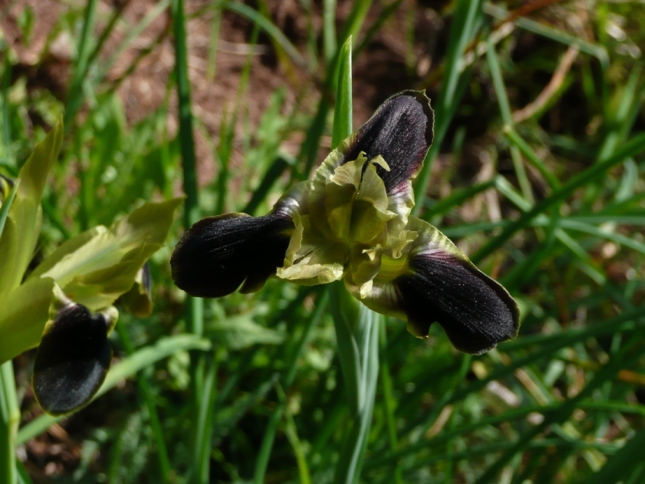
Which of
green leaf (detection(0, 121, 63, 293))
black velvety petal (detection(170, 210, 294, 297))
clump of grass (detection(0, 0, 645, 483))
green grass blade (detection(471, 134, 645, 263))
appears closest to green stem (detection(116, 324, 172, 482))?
clump of grass (detection(0, 0, 645, 483))

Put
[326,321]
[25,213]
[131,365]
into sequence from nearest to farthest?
1. [25,213]
2. [131,365]
3. [326,321]

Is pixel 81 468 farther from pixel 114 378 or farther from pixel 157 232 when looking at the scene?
pixel 157 232

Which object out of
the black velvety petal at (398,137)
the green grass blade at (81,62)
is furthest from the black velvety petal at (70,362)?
the green grass blade at (81,62)

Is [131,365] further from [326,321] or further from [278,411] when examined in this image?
Answer: [326,321]

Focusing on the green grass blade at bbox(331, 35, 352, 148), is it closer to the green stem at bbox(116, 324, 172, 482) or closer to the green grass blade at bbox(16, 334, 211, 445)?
the green grass blade at bbox(16, 334, 211, 445)

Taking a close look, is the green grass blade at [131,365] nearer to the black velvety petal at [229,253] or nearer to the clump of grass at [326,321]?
the clump of grass at [326,321]

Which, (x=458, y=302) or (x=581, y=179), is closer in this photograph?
(x=458, y=302)

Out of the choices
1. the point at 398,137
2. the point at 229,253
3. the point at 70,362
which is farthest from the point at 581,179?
the point at 70,362
